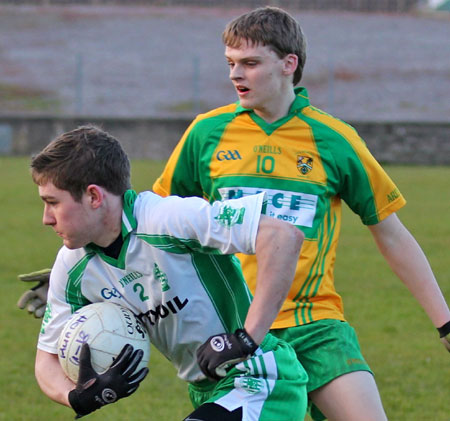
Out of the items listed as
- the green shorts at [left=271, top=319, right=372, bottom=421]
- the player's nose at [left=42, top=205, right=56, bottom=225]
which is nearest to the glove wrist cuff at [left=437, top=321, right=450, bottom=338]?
the green shorts at [left=271, top=319, right=372, bottom=421]

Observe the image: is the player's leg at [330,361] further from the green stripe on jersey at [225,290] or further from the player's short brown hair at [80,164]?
the player's short brown hair at [80,164]

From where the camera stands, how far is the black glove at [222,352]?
280 centimetres

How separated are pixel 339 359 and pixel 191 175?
1.12m

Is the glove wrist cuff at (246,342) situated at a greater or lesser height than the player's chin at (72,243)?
lesser

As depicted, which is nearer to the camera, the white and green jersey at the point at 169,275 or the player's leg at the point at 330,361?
the white and green jersey at the point at 169,275

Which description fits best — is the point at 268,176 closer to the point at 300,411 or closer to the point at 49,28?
the point at 300,411

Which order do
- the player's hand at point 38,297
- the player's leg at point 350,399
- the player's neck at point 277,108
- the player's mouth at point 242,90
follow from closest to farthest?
the player's leg at point 350,399 → the player's hand at point 38,297 → the player's mouth at point 242,90 → the player's neck at point 277,108

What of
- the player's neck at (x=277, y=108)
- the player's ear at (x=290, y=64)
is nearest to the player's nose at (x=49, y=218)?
the player's neck at (x=277, y=108)

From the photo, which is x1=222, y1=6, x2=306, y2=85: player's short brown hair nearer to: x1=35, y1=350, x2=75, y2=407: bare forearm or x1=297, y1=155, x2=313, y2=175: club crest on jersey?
x1=297, y1=155, x2=313, y2=175: club crest on jersey

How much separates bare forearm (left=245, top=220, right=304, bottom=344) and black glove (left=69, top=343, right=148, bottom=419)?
17.9 inches

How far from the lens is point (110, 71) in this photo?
30.0m

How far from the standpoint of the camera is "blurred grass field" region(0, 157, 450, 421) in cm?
550

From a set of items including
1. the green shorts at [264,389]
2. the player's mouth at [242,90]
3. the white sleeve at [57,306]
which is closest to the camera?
the green shorts at [264,389]

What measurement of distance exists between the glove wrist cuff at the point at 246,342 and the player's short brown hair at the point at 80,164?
66 cm
